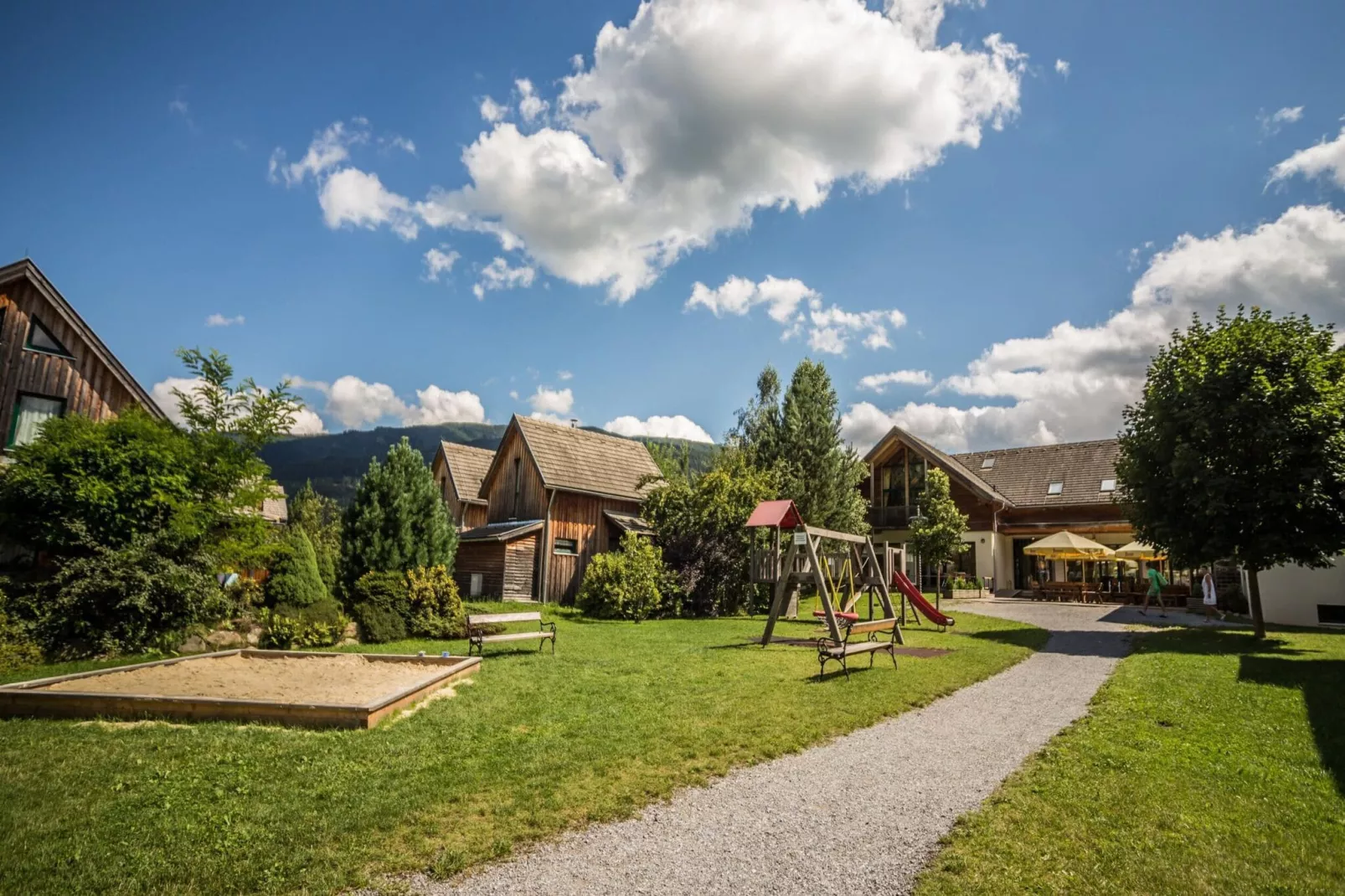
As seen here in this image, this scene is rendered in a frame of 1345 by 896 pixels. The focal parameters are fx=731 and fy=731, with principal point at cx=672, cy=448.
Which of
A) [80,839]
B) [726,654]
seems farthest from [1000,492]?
[80,839]

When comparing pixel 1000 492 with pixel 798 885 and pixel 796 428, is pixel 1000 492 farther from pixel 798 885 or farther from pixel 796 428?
pixel 798 885

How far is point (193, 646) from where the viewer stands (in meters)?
14.4

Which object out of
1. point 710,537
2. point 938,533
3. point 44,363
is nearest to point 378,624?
point 710,537

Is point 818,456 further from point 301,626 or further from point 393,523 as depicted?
point 301,626

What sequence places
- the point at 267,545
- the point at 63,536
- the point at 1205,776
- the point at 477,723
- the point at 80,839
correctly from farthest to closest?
1. the point at 267,545
2. the point at 63,536
3. the point at 477,723
4. the point at 1205,776
5. the point at 80,839

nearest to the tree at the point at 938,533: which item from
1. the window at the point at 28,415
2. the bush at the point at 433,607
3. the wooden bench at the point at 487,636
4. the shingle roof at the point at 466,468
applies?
the wooden bench at the point at 487,636

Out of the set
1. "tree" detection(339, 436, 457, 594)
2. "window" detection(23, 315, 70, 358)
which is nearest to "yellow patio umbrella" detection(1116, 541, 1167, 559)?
"tree" detection(339, 436, 457, 594)

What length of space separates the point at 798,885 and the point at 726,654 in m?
10.2

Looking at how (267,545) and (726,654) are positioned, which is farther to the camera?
(267,545)

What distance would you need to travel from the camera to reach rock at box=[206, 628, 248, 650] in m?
14.7

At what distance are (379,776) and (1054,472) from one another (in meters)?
38.7

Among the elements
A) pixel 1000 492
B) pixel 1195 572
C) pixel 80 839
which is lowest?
pixel 80 839

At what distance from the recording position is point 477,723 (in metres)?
8.56

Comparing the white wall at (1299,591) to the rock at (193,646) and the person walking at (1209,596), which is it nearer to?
the person walking at (1209,596)
